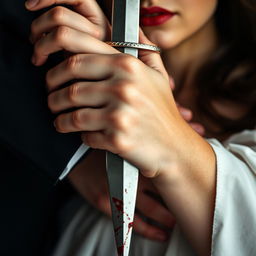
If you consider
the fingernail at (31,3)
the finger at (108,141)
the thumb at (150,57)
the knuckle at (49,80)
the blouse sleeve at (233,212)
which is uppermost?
the fingernail at (31,3)

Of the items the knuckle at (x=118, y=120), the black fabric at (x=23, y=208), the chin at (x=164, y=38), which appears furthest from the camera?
the chin at (x=164, y=38)

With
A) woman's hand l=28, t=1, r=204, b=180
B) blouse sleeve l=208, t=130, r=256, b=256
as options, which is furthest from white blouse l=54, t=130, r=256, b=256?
woman's hand l=28, t=1, r=204, b=180

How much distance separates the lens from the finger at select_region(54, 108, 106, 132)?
1.37 ft

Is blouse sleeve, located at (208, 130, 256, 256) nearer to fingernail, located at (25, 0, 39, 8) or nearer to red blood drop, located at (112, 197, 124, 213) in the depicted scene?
red blood drop, located at (112, 197, 124, 213)

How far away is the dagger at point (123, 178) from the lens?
0.41m

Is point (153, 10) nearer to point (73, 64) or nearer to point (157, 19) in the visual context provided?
point (157, 19)

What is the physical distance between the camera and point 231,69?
866 millimetres

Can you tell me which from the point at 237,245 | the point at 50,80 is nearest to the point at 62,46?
the point at 50,80

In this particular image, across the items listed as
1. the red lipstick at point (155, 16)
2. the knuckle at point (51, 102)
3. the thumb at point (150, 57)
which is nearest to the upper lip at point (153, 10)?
the red lipstick at point (155, 16)

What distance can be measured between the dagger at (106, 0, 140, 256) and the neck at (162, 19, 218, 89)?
46 cm

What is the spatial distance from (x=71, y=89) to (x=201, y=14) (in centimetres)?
39

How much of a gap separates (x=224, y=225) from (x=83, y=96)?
0.24 meters

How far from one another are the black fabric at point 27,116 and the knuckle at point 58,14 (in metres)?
0.06

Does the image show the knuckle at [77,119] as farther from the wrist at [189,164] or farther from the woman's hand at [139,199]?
the woman's hand at [139,199]
